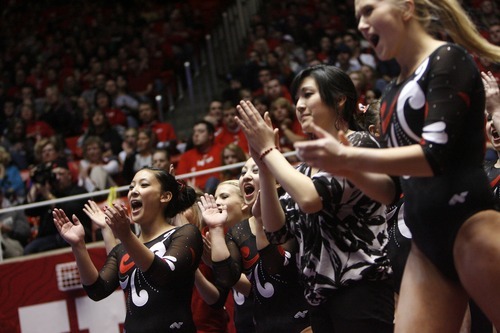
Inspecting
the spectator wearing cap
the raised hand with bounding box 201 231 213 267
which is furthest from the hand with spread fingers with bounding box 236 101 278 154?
the spectator wearing cap

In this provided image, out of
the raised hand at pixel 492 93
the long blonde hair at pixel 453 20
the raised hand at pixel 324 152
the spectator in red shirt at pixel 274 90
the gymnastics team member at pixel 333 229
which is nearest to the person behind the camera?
the raised hand at pixel 324 152

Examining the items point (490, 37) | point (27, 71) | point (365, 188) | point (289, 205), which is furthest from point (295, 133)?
point (27, 71)

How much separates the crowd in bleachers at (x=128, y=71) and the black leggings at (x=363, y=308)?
13.0ft

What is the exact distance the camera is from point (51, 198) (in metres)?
6.96

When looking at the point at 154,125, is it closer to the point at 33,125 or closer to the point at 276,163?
the point at 33,125

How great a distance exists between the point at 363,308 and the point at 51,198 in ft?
14.6

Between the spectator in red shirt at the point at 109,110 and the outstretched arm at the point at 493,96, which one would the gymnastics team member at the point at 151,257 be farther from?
the spectator in red shirt at the point at 109,110

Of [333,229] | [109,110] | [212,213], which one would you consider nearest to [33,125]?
[109,110]

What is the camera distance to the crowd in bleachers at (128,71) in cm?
831

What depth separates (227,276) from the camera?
13.9ft

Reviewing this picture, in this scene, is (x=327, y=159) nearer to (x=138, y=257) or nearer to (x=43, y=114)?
(x=138, y=257)

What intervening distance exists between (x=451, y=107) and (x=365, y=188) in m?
0.42

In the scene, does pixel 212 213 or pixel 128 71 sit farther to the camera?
pixel 128 71

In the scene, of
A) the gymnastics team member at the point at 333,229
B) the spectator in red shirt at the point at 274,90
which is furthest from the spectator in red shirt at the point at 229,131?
the gymnastics team member at the point at 333,229
